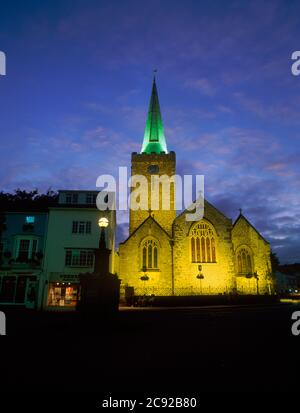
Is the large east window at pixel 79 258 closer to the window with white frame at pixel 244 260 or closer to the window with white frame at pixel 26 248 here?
the window with white frame at pixel 26 248

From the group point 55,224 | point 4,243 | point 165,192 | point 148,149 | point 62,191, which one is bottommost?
point 4,243

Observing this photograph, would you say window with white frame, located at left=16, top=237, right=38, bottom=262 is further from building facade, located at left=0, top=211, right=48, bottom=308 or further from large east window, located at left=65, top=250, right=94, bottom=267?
large east window, located at left=65, top=250, right=94, bottom=267

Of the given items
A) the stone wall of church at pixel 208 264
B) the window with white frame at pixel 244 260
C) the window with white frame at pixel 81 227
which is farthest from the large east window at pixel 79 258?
the window with white frame at pixel 244 260

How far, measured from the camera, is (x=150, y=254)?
35.1 m

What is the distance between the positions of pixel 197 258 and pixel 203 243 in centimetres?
202

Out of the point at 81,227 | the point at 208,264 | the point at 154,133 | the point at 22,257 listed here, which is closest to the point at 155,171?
the point at 154,133

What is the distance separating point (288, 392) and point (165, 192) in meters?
39.8

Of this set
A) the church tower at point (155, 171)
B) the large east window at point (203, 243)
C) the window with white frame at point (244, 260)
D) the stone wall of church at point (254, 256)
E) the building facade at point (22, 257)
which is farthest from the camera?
the church tower at point (155, 171)

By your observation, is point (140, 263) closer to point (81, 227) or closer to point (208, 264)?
point (208, 264)

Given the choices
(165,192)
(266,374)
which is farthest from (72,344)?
(165,192)

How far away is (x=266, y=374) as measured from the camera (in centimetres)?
625

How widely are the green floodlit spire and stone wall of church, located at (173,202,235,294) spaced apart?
15.9 metres

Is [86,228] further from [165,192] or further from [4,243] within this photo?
[165,192]

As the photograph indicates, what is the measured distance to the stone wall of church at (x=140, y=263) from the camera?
33750 mm
